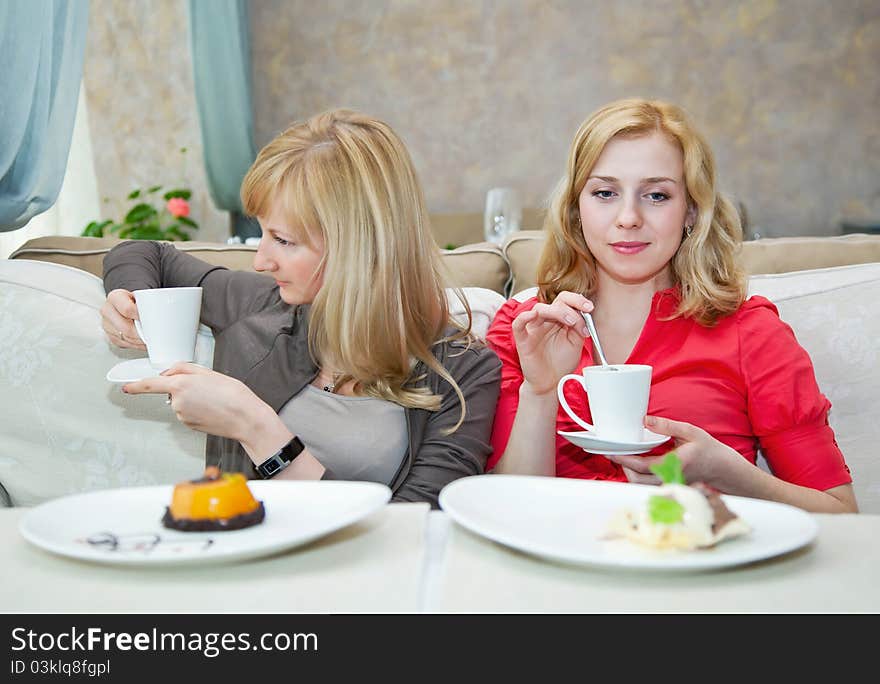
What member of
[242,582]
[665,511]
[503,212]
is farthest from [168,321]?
[503,212]

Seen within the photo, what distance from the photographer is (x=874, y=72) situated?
5.49 m

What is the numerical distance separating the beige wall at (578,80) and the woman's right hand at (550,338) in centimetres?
426

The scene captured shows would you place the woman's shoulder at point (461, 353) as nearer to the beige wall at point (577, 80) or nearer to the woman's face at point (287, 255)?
the woman's face at point (287, 255)

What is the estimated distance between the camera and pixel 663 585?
0.65 m

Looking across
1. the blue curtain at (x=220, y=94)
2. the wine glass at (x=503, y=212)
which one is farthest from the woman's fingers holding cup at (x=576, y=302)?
the blue curtain at (x=220, y=94)

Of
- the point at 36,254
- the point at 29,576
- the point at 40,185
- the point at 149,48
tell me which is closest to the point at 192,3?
the point at 149,48

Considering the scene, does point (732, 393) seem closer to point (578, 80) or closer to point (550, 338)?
point (550, 338)

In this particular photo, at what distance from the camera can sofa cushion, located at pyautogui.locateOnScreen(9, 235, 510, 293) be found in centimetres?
189

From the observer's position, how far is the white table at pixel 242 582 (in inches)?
24.1

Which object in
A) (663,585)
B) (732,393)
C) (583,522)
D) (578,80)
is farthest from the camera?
(578,80)

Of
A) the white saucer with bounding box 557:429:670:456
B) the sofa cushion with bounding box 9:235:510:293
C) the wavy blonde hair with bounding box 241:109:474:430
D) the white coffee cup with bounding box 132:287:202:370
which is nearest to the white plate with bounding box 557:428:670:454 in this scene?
the white saucer with bounding box 557:429:670:456

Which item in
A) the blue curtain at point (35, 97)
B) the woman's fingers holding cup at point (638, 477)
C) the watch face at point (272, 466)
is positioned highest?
the blue curtain at point (35, 97)

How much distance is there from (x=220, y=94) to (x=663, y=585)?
4.60 m
